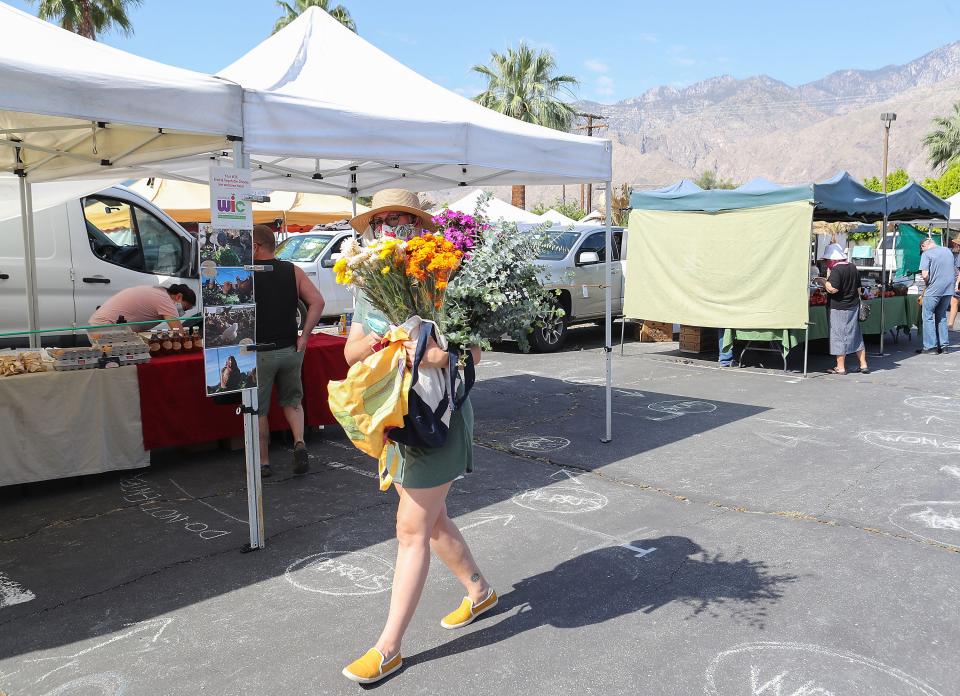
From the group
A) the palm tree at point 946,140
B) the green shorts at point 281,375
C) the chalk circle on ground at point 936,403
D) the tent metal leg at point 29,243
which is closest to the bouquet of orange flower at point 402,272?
the green shorts at point 281,375

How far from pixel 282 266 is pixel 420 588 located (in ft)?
10.5

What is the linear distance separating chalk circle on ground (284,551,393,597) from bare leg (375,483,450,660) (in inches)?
30.2

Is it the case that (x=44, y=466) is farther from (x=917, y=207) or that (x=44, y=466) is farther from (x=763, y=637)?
(x=917, y=207)

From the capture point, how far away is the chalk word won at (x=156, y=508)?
4.51 metres

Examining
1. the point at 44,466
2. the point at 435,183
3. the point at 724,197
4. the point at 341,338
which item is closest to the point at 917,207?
the point at 724,197

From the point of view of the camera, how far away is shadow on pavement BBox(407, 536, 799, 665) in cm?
335

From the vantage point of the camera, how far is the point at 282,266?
5.46m

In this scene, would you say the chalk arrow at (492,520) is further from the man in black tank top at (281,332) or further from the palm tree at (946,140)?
the palm tree at (946,140)

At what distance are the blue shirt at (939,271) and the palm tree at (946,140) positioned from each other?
36.3 meters

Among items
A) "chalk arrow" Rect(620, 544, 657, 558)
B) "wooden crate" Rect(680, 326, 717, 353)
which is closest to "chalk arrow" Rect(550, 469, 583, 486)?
"chalk arrow" Rect(620, 544, 657, 558)

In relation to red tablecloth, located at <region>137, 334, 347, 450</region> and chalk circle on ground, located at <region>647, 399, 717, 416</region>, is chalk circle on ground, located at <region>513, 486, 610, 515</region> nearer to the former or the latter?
red tablecloth, located at <region>137, 334, 347, 450</region>

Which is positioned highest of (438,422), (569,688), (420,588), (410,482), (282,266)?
(282,266)

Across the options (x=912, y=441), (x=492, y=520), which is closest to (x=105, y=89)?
(x=492, y=520)

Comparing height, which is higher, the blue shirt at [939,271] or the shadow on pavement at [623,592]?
the blue shirt at [939,271]
